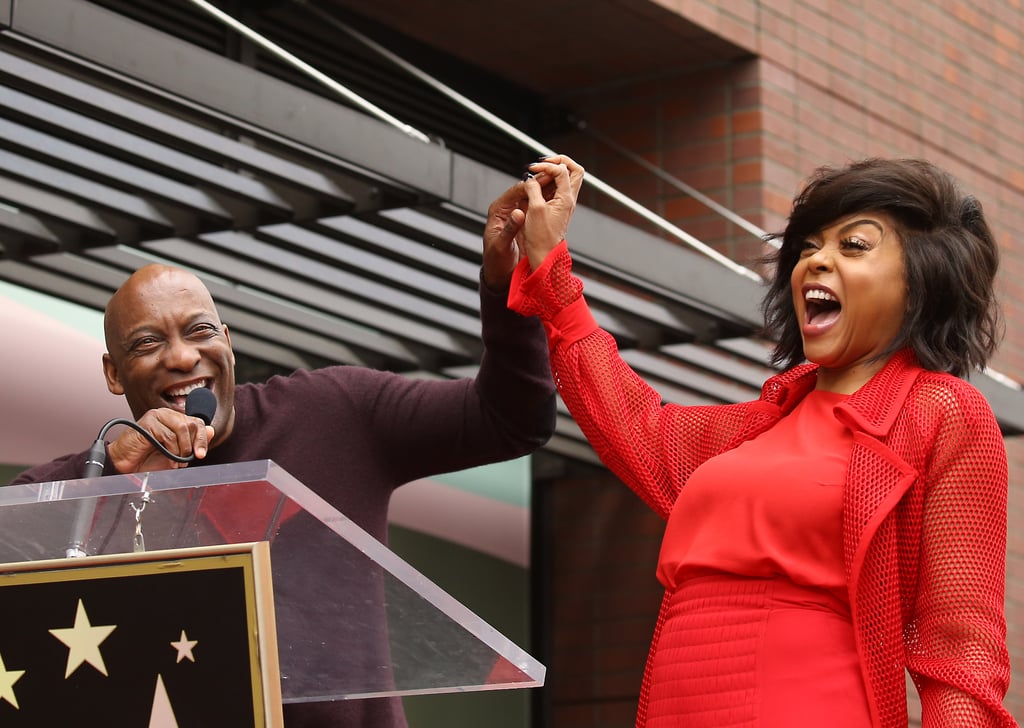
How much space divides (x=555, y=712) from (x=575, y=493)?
1.04 metres

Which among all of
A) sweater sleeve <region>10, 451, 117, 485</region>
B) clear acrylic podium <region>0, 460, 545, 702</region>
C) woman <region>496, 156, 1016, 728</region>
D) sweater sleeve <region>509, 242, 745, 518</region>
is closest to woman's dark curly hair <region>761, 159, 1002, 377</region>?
woman <region>496, 156, 1016, 728</region>

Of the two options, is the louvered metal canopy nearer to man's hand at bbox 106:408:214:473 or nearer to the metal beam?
the metal beam

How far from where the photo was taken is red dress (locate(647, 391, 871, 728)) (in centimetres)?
310

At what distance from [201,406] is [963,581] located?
1367mm

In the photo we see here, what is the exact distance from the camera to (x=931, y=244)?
3277mm

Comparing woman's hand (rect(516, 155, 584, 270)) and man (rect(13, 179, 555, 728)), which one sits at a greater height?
woman's hand (rect(516, 155, 584, 270))

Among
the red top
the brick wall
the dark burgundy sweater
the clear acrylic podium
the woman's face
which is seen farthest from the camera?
the brick wall

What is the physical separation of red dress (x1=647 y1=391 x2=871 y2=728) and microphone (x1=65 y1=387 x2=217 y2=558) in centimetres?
89

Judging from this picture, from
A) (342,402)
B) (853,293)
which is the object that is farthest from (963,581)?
(342,402)

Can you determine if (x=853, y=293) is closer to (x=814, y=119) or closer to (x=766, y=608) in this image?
(x=766, y=608)

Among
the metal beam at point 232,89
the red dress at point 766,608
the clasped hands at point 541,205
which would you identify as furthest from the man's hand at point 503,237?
the metal beam at point 232,89

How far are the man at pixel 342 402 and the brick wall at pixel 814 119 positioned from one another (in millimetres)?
4548

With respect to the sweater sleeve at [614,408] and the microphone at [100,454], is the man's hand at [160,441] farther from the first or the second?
the sweater sleeve at [614,408]

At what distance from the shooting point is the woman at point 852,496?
3070mm
